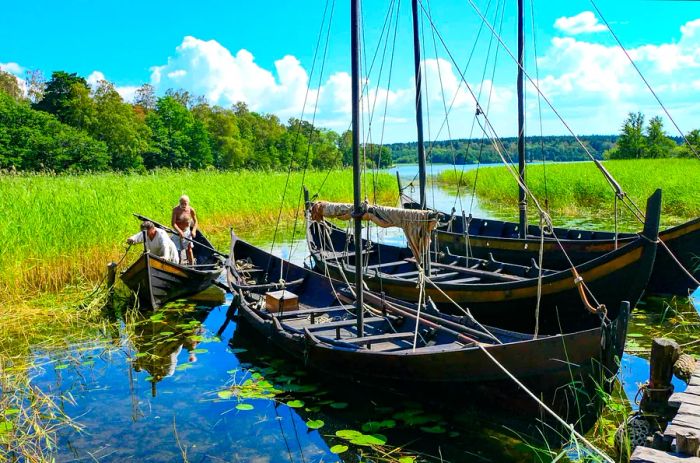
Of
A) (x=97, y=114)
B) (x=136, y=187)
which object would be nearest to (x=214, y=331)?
(x=136, y=187)

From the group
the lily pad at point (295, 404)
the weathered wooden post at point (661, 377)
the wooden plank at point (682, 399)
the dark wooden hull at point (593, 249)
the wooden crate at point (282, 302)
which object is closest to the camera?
the wooden plank at point (682, 399)

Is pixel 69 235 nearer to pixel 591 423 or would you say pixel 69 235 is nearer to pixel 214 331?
pixel 214 331

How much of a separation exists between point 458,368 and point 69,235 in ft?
30.6

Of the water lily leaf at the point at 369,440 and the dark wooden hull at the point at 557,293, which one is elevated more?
the dark wooden hull at the point at 557,293

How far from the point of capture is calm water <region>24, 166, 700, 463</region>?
563cm

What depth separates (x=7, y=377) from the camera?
266 inches

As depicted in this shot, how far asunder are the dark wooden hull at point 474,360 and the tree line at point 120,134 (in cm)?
1639

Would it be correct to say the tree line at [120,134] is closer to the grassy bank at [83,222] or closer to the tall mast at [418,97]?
the grassy bank at [83,222]

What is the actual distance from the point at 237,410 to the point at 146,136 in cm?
4862

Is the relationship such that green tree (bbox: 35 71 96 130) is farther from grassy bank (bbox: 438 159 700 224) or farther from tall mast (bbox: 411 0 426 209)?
tall mast (bbox: 411 0 426 209)

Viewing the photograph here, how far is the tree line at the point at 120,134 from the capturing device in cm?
3781

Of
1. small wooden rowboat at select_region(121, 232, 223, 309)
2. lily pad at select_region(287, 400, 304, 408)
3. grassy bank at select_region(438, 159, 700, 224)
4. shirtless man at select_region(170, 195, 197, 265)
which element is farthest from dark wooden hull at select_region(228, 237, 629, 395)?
grassy bank at select_region(438, 159, 700, 224)

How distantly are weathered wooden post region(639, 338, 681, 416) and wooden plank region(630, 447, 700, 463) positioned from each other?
4.66 ft

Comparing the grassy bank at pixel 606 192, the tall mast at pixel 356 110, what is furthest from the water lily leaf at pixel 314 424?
the grassy bank at pixel 606 192
